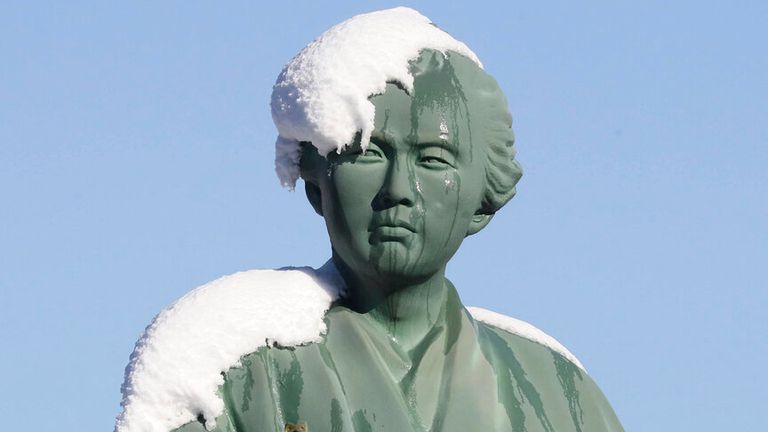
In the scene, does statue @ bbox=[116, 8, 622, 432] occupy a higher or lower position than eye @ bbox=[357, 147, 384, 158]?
lower

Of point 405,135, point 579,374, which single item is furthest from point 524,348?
point 405,135

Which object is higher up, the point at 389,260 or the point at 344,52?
the point at 344,52

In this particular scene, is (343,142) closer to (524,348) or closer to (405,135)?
(405,135)

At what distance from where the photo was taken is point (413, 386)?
13.0 m

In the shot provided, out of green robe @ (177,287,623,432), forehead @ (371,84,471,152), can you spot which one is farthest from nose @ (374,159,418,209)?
green robe @ (177,287,623,432)

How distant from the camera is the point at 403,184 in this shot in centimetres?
1281

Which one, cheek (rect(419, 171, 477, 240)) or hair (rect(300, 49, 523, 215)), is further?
hair (rect(300, 49, 523, 215))

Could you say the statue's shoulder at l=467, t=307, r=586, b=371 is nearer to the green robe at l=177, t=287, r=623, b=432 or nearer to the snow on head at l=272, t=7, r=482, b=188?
the green robe at l=177, t=287, r=623, b=432

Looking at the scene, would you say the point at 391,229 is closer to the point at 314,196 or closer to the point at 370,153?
the point at 370,153

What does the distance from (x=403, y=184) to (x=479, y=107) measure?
49cm

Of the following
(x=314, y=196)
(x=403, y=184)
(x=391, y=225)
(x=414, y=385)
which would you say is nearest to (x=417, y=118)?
(x=403, y=184)

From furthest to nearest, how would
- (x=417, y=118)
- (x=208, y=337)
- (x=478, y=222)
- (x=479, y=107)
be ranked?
(x=478, y=222), (x=479, y=107), (x=417, y=118), (x=208, y=337)

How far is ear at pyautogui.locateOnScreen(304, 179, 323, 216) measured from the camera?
13.1 meters

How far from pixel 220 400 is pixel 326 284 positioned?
748 mm
